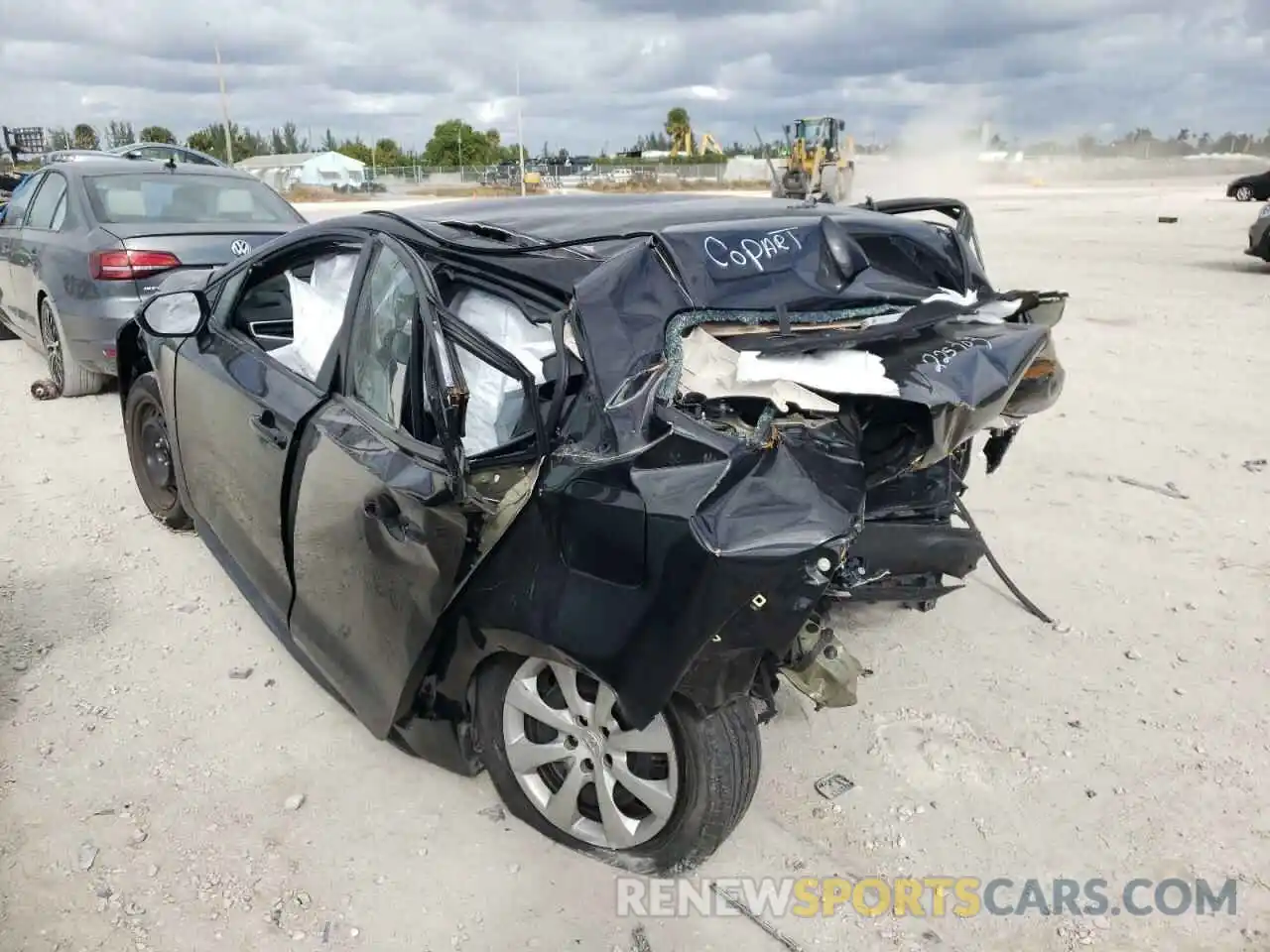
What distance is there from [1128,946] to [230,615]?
3498 mm

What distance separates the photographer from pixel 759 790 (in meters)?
3.02

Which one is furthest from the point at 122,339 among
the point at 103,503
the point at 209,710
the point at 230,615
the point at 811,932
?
the point at 811,932

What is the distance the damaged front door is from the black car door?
0.58ft

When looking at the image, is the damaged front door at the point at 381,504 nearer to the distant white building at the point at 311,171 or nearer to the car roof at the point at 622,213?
the car roof at the point at 622,213

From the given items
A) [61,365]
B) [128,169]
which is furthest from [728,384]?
[128,169]

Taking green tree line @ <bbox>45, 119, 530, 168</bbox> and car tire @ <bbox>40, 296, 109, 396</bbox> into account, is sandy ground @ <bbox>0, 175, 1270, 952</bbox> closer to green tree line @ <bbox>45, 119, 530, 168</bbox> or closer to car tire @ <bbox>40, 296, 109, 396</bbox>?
car tire @ <bbox>40, 296, 109, 396</bbox>

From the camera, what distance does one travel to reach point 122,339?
4816mm

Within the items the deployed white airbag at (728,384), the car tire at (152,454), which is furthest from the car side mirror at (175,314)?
the deployed white airbag at (728,384)

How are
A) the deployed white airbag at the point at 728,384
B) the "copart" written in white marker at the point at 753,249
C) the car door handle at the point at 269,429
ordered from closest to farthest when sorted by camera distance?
the deployed white airbag at the point at 728,384 < the "copart" written in white marker at the point at 753,249 < the car door handle at the point at 269,429

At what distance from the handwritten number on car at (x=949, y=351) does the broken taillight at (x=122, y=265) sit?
18.0ft

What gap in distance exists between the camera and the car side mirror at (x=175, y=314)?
4078 mm

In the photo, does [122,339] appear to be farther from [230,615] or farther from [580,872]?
[580,872]

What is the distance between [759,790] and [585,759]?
70 centimetres

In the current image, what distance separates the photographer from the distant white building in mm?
56891
